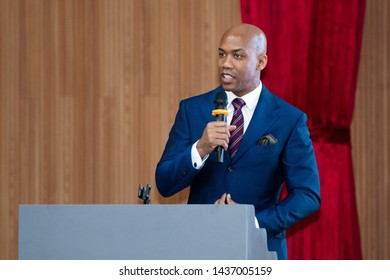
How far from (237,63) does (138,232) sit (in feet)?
3.30

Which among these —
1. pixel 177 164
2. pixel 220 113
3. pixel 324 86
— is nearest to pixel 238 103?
pixel 177 164

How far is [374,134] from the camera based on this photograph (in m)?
4.35

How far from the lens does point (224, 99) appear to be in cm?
273

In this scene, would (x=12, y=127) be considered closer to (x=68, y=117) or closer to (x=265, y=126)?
(x=68, y=117)

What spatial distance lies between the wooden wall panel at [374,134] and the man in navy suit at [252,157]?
128 cm

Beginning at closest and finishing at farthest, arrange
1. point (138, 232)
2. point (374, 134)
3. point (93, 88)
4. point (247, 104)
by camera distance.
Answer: point (138, 232), point (247, 104), point (374, 134), point (93, 88)

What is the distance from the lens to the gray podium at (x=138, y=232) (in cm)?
228

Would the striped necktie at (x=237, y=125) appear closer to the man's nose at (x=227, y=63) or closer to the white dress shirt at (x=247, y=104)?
the white dress shirt at (x=247, y=104)

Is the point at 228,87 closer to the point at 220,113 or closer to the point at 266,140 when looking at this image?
the point at 266,140

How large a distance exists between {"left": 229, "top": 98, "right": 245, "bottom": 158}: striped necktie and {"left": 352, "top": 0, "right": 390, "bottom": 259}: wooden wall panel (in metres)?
1.39

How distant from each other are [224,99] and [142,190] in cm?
42

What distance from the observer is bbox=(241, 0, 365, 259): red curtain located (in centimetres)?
431
